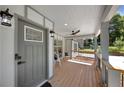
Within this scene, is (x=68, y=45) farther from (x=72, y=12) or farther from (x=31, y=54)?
(x=31, y=54)

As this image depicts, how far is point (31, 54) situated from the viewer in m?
3.11

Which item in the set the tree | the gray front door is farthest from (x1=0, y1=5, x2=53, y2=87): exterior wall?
the tree

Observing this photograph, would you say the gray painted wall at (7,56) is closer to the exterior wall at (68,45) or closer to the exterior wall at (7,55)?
the exterior wall at (7,55)

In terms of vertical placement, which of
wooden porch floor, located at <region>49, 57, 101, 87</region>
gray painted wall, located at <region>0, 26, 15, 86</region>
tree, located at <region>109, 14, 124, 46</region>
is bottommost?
wooden porch floor, located at <region>49, 57, 101, 87</region>

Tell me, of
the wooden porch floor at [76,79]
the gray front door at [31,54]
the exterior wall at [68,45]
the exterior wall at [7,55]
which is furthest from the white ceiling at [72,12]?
the exterior wall at [68,45]

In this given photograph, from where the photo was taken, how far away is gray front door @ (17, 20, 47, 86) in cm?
265

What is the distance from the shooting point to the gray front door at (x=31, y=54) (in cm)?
265

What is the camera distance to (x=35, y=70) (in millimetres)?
3314

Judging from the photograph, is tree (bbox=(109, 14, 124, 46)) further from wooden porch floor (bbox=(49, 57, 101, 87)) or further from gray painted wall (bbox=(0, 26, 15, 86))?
gray painted wall (bbox=(0, 26, 15, 86))

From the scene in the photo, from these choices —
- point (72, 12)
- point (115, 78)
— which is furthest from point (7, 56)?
point (72, 12)

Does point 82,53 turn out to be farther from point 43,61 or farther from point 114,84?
point 114,84

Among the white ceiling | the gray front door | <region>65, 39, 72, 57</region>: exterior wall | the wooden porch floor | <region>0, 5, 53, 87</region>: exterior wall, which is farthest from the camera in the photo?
<region>65, 39, 72, 57</region>: exterior wall

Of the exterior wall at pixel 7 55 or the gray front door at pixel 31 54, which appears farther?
the gray front door at pixel 31 54

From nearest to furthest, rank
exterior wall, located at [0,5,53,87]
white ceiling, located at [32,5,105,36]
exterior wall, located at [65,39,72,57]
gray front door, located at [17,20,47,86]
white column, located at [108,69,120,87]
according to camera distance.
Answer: exterior wall, located at [0,5,53,87] < white column, located at [108,69,120,87] < gray front door, located at [17,20,47,86] < white ceiling, located at [32,5,105,36] < exterior wall, located at [65,39,72,57]
